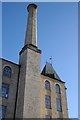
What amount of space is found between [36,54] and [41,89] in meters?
4.50

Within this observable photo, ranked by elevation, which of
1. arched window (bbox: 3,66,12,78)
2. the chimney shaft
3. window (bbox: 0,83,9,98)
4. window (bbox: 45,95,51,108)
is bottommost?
window (bbox: 45,95,51,108)

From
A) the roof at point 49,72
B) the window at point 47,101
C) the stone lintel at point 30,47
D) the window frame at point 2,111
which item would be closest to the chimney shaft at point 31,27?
the stone lintel at point 30,47

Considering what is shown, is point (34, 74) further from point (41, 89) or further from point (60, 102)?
point (60, 102)

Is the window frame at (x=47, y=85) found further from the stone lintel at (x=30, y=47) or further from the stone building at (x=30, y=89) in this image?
the stone lintel at (x=30, y=47)

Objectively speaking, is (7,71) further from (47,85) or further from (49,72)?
(49,72)

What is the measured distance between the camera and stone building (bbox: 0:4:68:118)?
22234mm

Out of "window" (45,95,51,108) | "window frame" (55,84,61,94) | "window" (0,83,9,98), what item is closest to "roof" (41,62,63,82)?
"window frame" (55,84,61,94)

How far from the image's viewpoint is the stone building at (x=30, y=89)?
22.2m

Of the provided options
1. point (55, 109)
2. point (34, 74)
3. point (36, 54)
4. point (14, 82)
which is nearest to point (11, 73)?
point (14, 82)

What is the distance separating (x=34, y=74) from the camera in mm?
24781

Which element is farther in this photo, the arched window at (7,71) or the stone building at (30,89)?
the arched window at (7,71)

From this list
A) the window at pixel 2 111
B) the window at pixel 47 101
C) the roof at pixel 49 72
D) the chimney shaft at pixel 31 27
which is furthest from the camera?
the roof at pixel 49 72

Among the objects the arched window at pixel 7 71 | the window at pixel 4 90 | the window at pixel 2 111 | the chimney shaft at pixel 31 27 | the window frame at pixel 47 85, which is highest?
the chimney shaft at pixel 31 27

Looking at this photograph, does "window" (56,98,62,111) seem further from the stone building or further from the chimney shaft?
the chimney shaft
